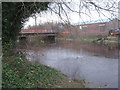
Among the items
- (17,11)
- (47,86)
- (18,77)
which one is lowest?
(47,86)

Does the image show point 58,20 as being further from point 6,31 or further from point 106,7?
point 6,31

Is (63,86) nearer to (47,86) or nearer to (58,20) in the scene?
(47,86)

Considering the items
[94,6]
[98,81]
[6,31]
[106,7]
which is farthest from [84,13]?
[98,81]

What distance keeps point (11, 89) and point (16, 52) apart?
1835mm

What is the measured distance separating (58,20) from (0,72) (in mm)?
1732

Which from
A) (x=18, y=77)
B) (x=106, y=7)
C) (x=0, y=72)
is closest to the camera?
(x=0, y=72)

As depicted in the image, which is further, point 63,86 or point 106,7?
point 63,86

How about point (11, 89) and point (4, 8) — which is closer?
point (11, 89)

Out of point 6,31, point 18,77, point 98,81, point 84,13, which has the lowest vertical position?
point 98,81

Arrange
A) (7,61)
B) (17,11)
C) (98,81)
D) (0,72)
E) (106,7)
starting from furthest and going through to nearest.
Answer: (98,81), (17,11), (7,61), (106,7), (0,72)

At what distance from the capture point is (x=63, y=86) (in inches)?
160

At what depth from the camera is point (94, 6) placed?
126 inches

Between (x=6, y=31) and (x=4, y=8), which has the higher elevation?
(x=4, y=8)

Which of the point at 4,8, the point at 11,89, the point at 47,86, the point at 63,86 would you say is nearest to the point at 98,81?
the point at 63,86
